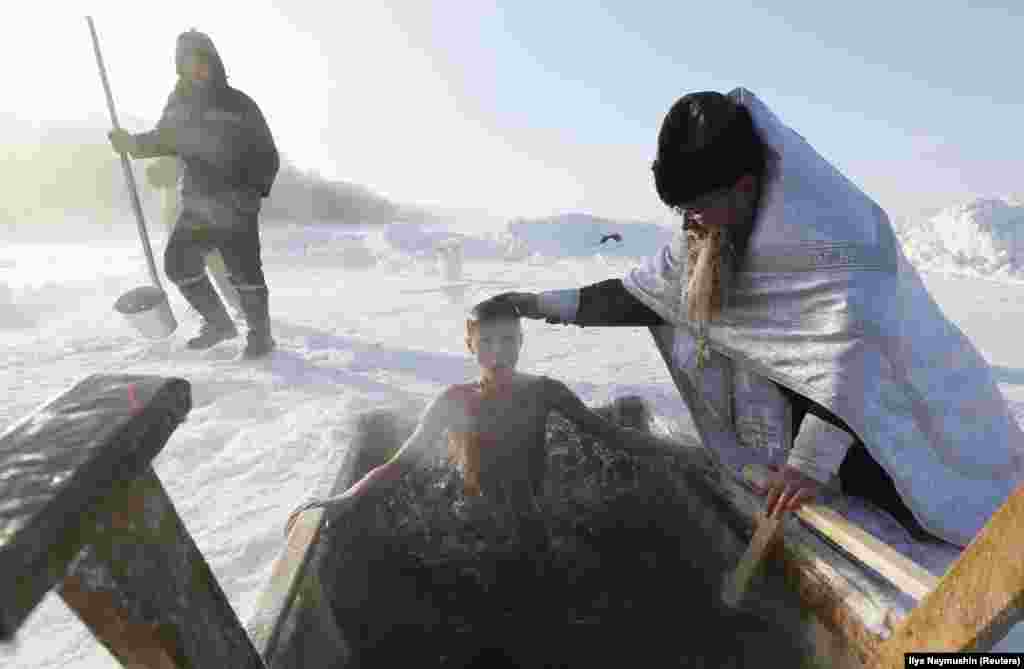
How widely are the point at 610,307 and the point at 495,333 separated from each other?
637mm

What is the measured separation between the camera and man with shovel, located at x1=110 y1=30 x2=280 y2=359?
4.72 m

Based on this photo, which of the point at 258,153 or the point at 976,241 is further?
the point at 976,241

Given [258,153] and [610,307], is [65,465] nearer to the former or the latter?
[610,307]

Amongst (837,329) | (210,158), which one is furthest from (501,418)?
(210,158)

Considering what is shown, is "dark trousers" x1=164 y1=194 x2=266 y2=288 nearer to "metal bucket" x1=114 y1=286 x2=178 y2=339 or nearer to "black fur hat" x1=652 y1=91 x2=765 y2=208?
"metal bucket" x1=114 y1=286 x2=178 y2=339

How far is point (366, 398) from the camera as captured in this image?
4652 mm

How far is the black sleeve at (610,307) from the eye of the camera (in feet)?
9.63

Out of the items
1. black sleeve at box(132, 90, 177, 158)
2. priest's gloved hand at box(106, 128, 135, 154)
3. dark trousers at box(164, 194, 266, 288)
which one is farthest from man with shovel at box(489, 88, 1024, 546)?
priest's gloved hand at box(106, 128, 135, 154)

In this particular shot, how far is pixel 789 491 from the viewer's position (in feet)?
6.56

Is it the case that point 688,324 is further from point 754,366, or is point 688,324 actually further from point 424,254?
point 424,254

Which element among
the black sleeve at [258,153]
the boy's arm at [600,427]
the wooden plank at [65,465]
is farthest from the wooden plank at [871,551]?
the black sleeve at [258,153]

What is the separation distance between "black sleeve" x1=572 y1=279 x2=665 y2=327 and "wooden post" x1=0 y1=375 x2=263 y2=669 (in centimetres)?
217

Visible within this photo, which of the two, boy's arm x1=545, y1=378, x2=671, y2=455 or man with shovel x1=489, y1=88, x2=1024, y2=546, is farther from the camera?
boy's arm x1=545, y1=378, x2=671, y2=455

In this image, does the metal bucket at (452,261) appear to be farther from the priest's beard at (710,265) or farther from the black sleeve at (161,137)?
the priest's beard at (710,265)
